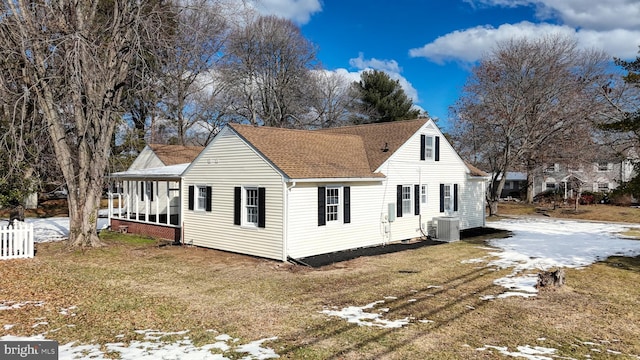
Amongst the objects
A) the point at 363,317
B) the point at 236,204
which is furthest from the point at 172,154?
the point at 363,317

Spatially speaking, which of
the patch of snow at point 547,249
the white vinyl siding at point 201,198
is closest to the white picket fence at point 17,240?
the white vinyl siding at point 201,198

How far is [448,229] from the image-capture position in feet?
61.2

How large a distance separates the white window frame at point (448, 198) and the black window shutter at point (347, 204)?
281 inches

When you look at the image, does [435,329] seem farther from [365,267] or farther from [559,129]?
[559,129]

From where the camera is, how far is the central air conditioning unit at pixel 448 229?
18.6 metres

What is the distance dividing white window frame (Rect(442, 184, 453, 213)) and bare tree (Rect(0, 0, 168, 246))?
14785mm

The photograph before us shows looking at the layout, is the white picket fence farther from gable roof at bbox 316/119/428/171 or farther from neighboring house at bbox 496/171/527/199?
neighboring house at bbox 496/171/527/199

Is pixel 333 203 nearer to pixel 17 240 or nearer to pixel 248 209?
pixel 248 209

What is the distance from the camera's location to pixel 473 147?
39.2m

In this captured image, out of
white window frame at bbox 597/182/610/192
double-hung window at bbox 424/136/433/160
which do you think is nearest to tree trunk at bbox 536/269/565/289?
double-hung window at bbox 424/136/433/160

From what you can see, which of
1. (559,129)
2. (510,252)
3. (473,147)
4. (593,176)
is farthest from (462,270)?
(593,176)

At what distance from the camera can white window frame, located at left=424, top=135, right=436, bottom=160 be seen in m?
19.9

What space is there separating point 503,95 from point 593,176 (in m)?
22.0

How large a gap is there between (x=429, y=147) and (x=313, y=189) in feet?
26.1
